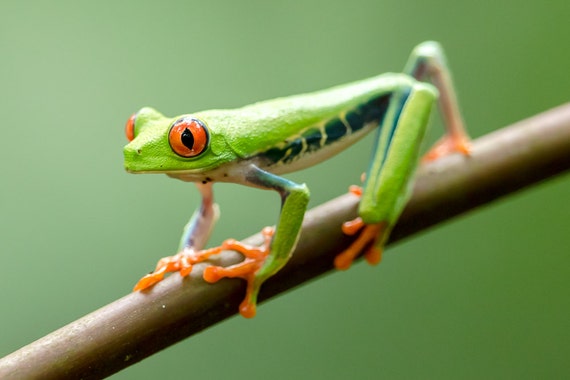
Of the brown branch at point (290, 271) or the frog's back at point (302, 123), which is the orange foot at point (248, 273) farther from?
the frog's back at point (302, 123)

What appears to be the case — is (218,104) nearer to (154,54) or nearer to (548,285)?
(154,54)

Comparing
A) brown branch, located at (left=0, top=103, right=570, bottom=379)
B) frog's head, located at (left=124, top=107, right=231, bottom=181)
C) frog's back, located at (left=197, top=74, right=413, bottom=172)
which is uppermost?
frog's back, located at (left=197, top=74, right=413, bottom=172)

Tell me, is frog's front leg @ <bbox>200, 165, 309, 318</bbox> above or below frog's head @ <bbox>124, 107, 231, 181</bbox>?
below

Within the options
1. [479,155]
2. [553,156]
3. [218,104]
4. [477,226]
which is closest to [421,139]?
[479,155]

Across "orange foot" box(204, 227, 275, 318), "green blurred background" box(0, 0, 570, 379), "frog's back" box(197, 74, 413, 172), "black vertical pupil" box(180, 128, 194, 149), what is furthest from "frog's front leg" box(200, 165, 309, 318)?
"green blurred background" box(0, 0, 570, 379)

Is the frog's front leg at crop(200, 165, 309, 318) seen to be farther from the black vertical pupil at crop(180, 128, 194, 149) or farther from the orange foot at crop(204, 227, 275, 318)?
the black vertical pupil at crop(180, 128, 194, 149)

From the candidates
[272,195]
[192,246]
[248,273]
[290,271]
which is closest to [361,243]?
[290,271]

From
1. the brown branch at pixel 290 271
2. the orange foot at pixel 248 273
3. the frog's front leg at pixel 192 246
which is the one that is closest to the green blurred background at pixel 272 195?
the frog's front leg at pixel 192 246

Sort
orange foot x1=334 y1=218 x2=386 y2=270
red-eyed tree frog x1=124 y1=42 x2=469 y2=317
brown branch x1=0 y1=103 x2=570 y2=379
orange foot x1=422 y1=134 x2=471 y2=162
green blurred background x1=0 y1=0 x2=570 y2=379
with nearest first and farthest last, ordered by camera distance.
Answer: brown branch x1=0 y1=103 x2=570 y2=379 → red-eyed tree frog x1=124 y1=42 x2=469 y2=317 → orange foot x1=334 y1=218 x2=386 y2=270 → orange foot x1=422 y1=134 x2=471 y2=162 → green blurred background x1=0 y1=0 x2=570 y2=379
